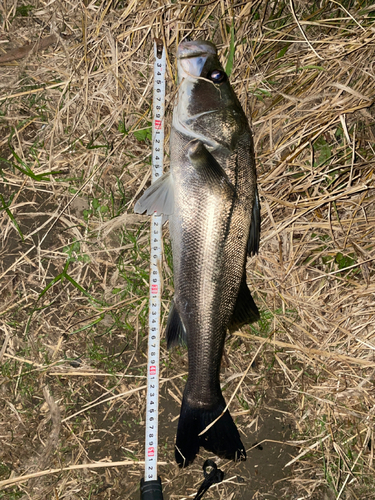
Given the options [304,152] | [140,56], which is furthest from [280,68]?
[140,56]

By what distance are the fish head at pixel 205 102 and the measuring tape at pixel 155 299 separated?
0.38 m

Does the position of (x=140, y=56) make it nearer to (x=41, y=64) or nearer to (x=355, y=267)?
(x=41, y=64)

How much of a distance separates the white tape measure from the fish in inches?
13.0

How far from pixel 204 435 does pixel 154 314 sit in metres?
0.98

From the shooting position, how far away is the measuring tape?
2.71m

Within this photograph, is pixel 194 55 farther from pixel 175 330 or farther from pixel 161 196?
pixel 175 330

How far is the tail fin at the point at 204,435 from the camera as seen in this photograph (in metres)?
2.54

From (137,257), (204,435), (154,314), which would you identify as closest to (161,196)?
(137,257)

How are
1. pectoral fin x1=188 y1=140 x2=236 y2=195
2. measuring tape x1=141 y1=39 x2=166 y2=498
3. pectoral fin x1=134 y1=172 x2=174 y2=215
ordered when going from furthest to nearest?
measuring tape x1=141 y1=39 x2=166 y2=498 → pectoral fin x1=134 y1=172 x2=174 y2=215 → pectoral fin x1=188 y1=140 x2=236 y2=195

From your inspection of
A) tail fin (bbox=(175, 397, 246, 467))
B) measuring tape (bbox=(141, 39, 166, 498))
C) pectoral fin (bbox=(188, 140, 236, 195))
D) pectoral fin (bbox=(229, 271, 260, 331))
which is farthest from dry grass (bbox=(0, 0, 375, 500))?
pectoral fin (bbox=(188, 140, 236, 195))

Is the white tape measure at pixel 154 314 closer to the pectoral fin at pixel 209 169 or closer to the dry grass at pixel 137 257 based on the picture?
the dry grass at pixel 137 257

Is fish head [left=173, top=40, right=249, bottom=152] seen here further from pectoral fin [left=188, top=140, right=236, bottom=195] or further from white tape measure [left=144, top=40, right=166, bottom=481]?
white tape measure [left=144, top=40, right=166, bottom=481]

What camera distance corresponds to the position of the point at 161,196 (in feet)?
8.04

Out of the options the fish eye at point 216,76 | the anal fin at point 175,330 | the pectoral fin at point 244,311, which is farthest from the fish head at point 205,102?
the anal fin at point 175,330
